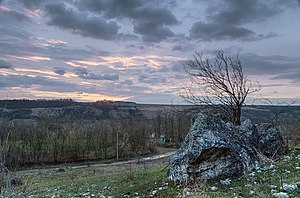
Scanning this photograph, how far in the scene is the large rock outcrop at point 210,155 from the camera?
10.7 metres

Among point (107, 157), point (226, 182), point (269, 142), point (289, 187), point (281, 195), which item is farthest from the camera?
point (107, 157)

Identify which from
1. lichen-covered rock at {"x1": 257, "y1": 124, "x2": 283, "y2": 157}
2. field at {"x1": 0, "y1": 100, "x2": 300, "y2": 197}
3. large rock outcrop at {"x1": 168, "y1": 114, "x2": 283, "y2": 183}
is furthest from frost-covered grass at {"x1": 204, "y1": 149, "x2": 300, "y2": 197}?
lichen-covered rock at {"x1": 257, "y1": 124, "x2": 283, "y2": 157}

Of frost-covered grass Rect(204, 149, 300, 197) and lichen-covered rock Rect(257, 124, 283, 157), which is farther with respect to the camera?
lichen-covered rock Rect(257, 124, 283, 157)

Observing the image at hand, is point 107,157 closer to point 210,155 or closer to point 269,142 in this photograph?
point 269,142

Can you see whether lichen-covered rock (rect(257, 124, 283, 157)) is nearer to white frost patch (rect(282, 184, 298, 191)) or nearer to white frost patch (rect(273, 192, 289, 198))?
white frost patch (rect(282, 184, 298, 191))

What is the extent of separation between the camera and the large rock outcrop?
35.0 ft

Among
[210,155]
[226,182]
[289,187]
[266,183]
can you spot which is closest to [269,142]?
[210,155]

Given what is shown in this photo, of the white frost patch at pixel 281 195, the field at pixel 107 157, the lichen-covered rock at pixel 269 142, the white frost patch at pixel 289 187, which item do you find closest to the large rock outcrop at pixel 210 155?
the field at pixel 107 157

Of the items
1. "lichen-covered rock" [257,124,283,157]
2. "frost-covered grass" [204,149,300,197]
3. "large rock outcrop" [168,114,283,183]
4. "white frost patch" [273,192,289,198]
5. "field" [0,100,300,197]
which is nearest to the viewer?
"white frost patch" [273,192,289,198]

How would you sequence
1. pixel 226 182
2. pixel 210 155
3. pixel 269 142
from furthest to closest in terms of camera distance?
pixel 269 142 < pixel 210 155 < pixel 226 182

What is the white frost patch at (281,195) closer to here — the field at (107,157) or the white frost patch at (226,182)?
the field at (107,157)

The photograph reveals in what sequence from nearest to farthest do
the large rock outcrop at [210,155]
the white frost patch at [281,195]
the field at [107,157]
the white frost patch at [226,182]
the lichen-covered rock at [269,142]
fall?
the white frost patch at [281,195] < the field at [107,157] < the white frost patch at [226,182] < the large rock outcrop at [210,155] < the lichen-covered rock at [269,142]

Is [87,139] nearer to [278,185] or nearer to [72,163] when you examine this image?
[72,163]

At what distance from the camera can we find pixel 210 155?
1097 cm
